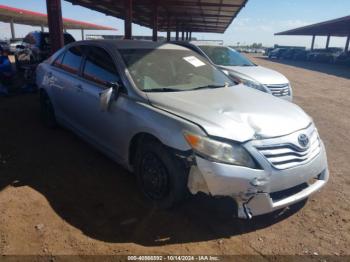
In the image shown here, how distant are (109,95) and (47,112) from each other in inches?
102

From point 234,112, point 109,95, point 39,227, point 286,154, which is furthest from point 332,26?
point 39,227

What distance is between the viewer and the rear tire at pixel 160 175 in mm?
2877

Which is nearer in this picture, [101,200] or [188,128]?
[188,128]

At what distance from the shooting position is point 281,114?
10.3ft

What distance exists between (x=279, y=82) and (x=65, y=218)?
5.68 meters

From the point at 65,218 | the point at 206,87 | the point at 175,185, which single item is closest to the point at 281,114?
the point at 206,87

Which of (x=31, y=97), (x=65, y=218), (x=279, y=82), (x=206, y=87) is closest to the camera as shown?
(x=65, y=218)

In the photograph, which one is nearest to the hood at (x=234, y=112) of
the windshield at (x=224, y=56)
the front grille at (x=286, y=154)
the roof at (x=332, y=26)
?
the front grille at (x=286, y=154)

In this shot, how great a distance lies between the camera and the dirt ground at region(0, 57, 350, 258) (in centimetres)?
270

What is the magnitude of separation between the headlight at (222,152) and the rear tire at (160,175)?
1.03ft

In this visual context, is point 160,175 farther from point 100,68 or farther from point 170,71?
point 100,68

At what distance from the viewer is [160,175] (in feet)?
10.0

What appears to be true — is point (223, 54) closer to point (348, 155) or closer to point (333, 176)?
point (348, 155)

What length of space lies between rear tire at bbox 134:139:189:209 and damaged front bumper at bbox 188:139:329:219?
0.49 feet
